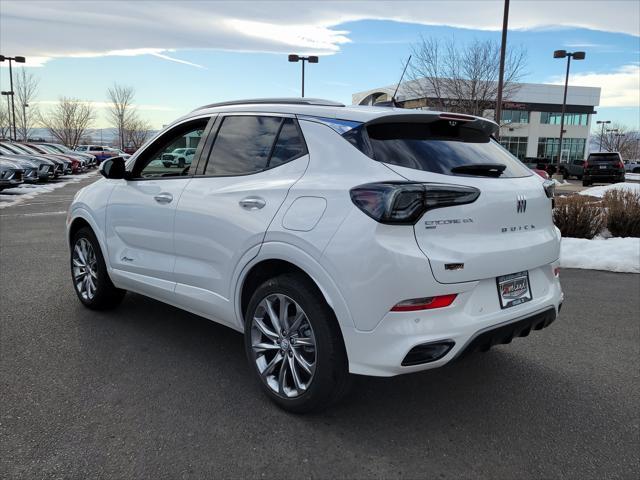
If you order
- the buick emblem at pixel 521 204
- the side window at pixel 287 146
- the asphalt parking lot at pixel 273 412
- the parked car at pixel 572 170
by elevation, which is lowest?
the parked car at pixel 572 170

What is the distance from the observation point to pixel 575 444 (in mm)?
2977

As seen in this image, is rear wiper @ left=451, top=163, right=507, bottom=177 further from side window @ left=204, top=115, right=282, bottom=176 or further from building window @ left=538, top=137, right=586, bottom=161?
building window @ left=538, top=137, right=586, bottom=161

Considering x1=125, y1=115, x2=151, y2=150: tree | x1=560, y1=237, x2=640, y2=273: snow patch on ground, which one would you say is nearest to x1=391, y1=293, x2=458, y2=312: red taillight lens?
x1=560, y1=237, x2=640, y2=273: snow patch on ground

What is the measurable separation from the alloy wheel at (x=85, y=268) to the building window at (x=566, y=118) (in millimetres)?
73308

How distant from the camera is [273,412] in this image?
3273 mm

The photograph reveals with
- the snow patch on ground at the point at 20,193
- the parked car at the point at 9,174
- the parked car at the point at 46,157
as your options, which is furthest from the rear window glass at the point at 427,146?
the parked car at the point at 46,157

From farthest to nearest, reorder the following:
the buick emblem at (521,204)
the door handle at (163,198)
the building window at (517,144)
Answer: the building window at (517,144) → the door handle at (163,198) → the buick emblem at (521,204)

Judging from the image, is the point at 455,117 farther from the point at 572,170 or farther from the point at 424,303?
the point at 572,170

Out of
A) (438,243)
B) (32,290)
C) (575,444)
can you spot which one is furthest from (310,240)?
(32,290)

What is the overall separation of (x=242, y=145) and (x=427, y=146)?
4.26ft

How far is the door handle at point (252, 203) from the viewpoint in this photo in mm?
3286

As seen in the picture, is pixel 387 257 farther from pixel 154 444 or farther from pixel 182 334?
pixel 182 334

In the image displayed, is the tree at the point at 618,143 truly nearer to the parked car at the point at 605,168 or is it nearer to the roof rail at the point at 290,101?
the parked car at the point at 605,168

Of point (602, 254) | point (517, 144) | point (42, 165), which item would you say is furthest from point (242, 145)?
point (517, 144)
